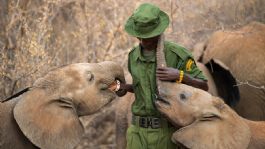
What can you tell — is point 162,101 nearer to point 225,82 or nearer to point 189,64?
point 189,64

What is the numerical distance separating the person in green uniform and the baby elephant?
83 mm

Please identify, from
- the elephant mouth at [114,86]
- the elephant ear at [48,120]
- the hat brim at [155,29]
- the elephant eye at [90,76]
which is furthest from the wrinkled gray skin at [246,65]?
the elephant ear at [48,120]

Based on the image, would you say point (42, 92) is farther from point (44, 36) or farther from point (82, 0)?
point (82, 0)

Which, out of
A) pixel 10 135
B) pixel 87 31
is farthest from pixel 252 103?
pixel 87 31

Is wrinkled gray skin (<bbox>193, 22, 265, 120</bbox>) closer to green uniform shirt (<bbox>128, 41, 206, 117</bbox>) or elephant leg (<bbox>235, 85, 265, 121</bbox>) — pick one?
elephant leg (<bbox>235, 85, 265, 121</bbox>)

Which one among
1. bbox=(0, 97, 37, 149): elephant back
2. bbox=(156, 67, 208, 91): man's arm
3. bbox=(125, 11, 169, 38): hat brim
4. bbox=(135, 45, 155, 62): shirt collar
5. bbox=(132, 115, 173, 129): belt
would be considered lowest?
bbox=(0, 97, 37, 149): elephant back

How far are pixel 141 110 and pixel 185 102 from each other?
303 mm

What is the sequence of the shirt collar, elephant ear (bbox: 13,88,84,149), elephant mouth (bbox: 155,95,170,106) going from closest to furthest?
elephant mouth (bbox: 155,95,170,106), the shirt collar, elephant ear (bbox: 13,88,84,149)

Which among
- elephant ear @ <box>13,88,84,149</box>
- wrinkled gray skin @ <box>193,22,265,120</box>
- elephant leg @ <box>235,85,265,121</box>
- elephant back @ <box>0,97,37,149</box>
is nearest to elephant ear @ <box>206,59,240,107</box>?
wrinkled gray skin @ <box>193,22,265,120</box>

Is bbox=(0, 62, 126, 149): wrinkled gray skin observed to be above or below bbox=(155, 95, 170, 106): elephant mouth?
below

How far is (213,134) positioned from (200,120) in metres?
0.12

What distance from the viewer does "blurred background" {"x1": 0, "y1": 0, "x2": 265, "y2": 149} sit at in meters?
7.35

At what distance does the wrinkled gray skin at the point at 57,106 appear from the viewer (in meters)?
4.98

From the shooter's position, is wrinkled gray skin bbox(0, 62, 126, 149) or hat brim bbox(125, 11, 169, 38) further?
wrinkled gray skin bbox(0, 62, 126, 149)
